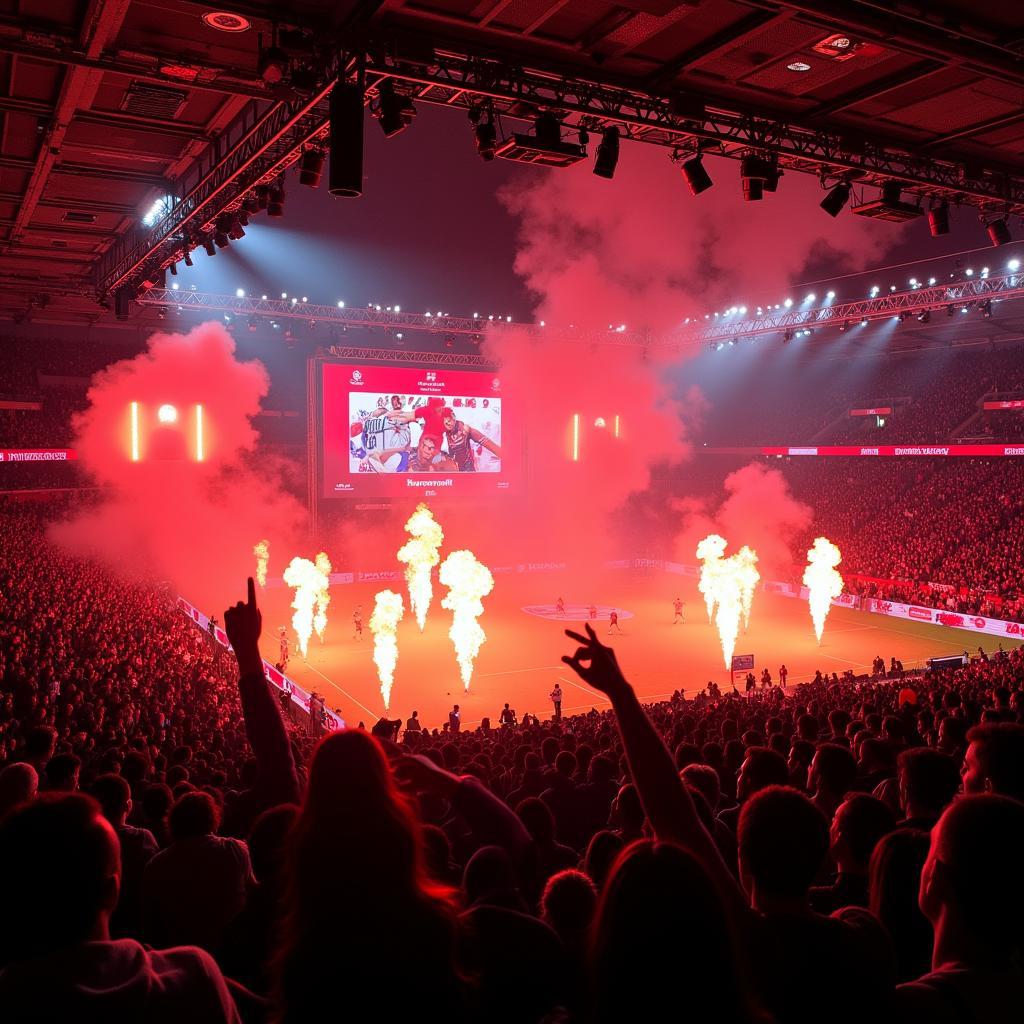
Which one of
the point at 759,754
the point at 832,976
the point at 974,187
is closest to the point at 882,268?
the point at 974,187

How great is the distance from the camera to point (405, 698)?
27984mm

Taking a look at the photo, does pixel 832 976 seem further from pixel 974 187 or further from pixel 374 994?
pixel 974 187

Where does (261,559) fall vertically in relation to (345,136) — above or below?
below

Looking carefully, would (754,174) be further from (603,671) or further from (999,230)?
(603,671)

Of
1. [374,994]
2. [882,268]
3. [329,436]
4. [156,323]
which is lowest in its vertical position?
[374,994]

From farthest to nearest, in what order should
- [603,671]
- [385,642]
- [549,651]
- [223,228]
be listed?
[549,651] < [385,642] < [223,228] < [603,671]

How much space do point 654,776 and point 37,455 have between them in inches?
1744

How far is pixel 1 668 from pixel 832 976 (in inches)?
717

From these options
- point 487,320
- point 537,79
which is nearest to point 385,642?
point 537,79

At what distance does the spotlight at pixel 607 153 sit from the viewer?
13.1m

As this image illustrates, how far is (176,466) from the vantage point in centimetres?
4588

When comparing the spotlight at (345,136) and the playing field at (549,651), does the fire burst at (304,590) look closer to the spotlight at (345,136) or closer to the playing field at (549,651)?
the playing field at (549,651)

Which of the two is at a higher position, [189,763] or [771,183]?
[771,183]

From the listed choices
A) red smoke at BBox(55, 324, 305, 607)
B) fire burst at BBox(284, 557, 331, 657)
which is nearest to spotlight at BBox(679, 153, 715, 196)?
fire burst at BBox(284, 557, 331, 657)
